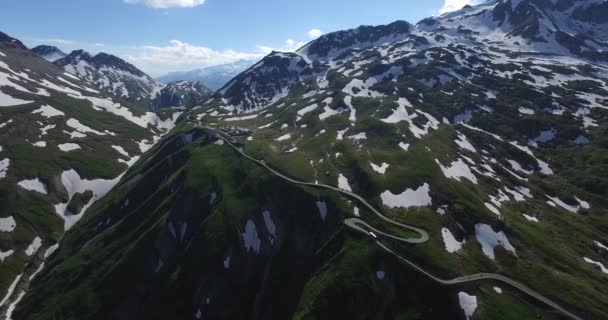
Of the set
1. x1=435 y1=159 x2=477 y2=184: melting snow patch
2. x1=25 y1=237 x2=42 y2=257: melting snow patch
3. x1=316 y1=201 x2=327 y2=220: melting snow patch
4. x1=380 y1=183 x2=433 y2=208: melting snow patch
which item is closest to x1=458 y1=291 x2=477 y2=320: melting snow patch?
x1=380 y1=183 x2=433 y2=208: melting snow patch

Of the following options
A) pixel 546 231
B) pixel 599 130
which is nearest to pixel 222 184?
pixel 546 231

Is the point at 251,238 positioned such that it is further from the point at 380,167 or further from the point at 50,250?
the point at 50,250

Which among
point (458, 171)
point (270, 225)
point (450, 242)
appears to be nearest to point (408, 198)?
point (450, 242)

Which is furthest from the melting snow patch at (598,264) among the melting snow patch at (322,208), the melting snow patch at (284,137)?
the melting snow patch at (284,137)

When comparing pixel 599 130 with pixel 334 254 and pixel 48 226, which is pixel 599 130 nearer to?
pixel 334 254

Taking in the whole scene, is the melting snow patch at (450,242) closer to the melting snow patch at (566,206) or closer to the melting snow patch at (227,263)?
the melting snow patch at (227,263)

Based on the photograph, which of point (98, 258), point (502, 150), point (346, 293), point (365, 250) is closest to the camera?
point (346, 293)
